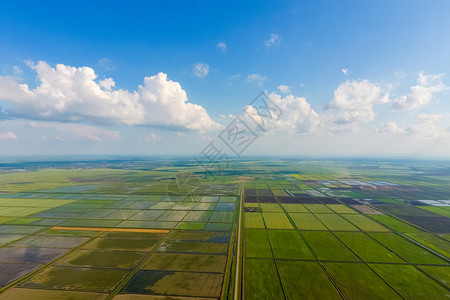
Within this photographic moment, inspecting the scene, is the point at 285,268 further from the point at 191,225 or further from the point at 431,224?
the point at 431,224

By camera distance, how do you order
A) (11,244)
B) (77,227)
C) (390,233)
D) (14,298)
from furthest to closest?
(77,227) < (390,233) < (11,244) < (14,298)

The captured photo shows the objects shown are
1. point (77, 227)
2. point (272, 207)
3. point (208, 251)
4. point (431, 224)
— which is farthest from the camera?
point (272, 207)

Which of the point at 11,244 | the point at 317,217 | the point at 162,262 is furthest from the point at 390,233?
the point at 11,244

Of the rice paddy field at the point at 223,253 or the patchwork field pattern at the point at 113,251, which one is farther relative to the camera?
the patchwork field pattern at the point at 113,251

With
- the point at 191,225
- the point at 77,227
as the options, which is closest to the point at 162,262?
the point at 191,225

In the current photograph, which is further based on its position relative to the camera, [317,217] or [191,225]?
[317,217]

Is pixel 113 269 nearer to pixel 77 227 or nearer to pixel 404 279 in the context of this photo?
pixel 77 227

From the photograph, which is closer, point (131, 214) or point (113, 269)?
point (113, 269)

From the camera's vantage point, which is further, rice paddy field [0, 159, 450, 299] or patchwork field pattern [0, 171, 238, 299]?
patchwork field pattern [0, 171, 238, 299]

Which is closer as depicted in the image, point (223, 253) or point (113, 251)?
point (223, 253)
